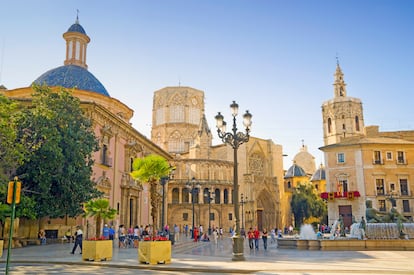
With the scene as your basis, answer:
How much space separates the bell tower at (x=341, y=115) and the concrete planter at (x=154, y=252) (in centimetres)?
6311

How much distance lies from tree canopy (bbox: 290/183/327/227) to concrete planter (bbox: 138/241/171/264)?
137ft

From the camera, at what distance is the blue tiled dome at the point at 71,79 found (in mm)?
28625

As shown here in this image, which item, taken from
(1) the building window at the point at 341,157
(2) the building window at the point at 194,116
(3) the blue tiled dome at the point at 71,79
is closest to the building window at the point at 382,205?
(1) the building window at the point at 341,157

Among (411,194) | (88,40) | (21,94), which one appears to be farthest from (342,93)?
(21,94)

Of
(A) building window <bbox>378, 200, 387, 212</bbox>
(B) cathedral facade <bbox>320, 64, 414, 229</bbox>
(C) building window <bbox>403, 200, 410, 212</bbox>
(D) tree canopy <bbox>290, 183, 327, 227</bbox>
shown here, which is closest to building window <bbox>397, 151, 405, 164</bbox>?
(B) cathedral facade <bbox>320, 64, 414, 229</bbox>

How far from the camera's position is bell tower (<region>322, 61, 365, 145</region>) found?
70.7 m

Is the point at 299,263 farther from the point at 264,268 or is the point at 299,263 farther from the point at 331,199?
the point at 331,199

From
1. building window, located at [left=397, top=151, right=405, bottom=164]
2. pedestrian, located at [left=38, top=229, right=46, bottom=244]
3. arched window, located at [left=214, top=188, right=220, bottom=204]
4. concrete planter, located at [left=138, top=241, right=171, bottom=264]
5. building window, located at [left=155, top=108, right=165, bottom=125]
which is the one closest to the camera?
concrete planter, located at [left=138, top=241, right=171, bottom=264]

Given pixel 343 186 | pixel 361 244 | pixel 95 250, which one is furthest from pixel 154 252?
pixel 343 186

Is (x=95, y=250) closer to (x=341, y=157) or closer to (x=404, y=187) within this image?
(x=341, y=157)

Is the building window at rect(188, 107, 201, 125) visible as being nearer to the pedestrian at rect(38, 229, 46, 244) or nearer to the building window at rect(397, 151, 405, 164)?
the building window at rect(397, 151, 405, 164)

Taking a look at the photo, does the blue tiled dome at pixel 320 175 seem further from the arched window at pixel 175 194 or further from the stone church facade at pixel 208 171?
the arched window at pixel 175 194

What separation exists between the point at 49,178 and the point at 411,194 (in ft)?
110

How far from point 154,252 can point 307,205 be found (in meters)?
42.1
